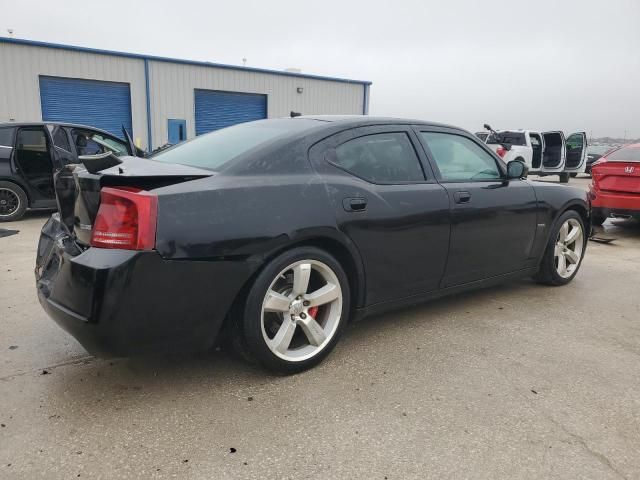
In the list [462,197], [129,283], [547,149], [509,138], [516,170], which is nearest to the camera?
[129,283]

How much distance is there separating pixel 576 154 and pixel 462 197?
17.1 meters

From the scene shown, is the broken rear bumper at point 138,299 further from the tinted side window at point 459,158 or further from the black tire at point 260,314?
the tinted side window at point 459,158

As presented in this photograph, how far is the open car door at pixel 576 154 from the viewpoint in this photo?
712 inches

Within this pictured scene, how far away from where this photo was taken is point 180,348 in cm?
244

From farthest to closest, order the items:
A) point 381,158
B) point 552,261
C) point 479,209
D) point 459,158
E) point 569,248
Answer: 1. point 569,248
2. point 552,261
3. point 459,158
4. point 479,209
5. point 381,158

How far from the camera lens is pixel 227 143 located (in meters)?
3.10

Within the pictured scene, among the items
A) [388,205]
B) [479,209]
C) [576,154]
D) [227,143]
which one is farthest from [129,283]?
[576,154]

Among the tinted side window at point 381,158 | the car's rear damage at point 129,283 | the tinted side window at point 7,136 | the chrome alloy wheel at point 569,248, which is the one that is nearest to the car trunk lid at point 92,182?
the car's rear damage at point 129,283

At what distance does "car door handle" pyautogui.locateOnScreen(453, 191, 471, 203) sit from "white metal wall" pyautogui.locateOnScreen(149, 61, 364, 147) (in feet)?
51.9

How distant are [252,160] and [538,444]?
1.89 m

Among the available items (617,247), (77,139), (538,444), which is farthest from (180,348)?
(77,139)

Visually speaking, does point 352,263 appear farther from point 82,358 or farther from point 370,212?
point 82,358

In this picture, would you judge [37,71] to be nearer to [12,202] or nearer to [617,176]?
[12,202]

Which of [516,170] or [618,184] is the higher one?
[516,170]
